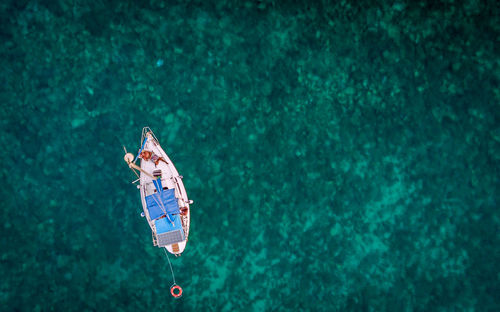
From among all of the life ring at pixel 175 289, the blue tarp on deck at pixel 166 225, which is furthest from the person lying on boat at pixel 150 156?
the life ring at pixel 175 289

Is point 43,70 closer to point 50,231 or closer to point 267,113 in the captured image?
point 50,231

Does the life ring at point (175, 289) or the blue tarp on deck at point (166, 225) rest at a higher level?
the blue tarp on deck at point (166, 225)

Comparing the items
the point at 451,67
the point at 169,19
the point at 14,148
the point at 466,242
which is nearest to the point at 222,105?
the point at 169,19

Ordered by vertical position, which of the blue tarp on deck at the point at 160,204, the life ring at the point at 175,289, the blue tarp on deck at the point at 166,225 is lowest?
the life ring at the point at 175,289

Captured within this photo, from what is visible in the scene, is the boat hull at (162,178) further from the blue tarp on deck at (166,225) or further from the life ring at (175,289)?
the life ring at (175,289)

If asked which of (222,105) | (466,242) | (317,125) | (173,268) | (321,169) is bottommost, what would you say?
(466,242)

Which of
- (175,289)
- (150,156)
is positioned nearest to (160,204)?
(150,156)
